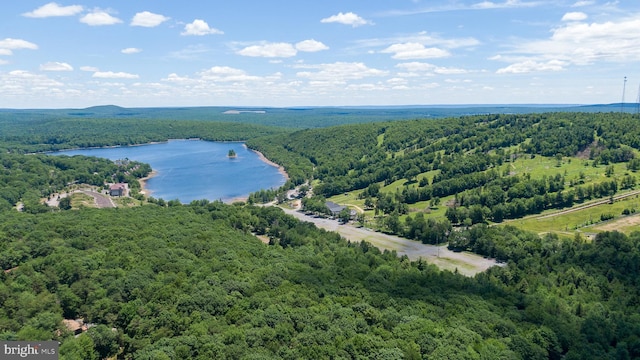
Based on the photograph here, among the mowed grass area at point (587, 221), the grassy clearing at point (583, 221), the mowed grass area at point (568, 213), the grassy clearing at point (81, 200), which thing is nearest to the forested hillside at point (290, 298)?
the mowed grass area at point (587, 221)

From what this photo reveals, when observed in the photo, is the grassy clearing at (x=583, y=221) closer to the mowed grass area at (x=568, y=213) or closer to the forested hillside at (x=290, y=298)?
the mowed grass area at (x=568, y=213)

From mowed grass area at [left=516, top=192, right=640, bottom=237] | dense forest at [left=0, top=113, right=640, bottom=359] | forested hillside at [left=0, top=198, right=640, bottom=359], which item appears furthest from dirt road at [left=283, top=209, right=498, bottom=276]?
mowed grass area at [left=516, top=192, right=640, bottom=237]

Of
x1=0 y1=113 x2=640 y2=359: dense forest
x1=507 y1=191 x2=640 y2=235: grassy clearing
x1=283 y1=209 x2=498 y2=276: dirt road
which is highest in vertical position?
x1=0 y1=113 x2=640 y2=359: dense forest

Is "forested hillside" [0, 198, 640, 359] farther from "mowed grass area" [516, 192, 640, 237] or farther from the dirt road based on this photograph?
"mowed grass area" [516, 192, 640, 237]

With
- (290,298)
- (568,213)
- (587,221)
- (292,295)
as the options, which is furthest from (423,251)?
(290,298)

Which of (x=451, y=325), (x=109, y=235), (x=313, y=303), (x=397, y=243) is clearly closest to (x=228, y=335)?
(x=313, y=303)

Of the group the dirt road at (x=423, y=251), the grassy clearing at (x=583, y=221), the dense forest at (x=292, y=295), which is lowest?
the dirt road at (x=423, y=251)

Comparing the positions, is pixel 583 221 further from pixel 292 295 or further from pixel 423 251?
pixel 292 295

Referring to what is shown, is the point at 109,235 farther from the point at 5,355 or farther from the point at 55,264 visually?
the point at 5,355

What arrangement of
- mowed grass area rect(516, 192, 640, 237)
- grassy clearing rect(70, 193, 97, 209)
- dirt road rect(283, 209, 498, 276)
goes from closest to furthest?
1. dirt road rect(283, 209, 498, 276)
2. mowed grass area rect(516, 192, 640, 237)
3. grassy clearing rect(70, 193, 97, 209)
